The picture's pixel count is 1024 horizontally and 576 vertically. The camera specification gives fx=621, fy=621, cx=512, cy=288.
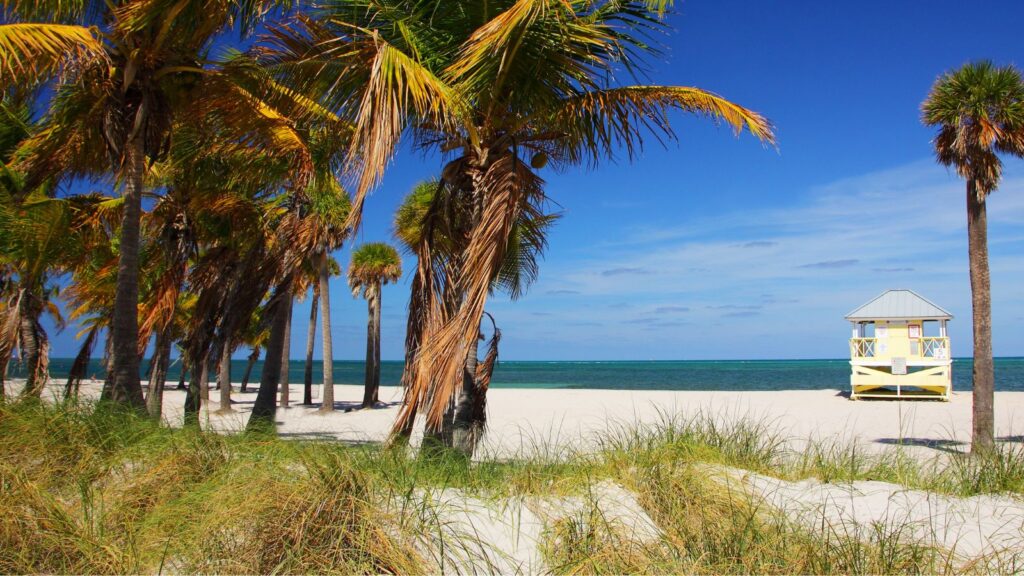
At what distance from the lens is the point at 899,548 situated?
3.25 meters

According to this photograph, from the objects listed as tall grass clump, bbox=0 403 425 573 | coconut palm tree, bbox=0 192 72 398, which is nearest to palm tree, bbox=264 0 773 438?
tall grass clump, bbox=0 403 425 573

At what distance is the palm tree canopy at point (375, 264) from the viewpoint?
88.1 ft

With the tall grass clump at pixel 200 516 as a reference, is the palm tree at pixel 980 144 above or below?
above

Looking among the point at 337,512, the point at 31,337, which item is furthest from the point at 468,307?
the point at 31,337

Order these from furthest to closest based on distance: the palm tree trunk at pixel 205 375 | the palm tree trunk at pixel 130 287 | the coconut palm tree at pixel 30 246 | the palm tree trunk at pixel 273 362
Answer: the palm tree trunk at pixel 273 362 < the coconut palm tree at pixel 30 246 < the palm tree trunk at pixel 205 375 < the palm tree trunk at pixel 130 287

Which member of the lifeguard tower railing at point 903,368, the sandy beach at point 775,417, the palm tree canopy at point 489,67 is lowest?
the sandy beach at point 775,417

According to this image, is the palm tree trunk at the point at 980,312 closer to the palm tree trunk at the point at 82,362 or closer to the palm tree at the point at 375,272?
the palm tree trunk at the point at 82,362

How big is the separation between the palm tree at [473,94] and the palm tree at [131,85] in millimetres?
1575

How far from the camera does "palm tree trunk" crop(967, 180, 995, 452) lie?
422 inches

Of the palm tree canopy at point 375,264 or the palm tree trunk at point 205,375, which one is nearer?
the palm tree trunk at point 205,375

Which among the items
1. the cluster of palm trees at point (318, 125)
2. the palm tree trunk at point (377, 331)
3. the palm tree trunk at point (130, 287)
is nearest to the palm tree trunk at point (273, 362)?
the cluster of palm trees at point (318, 125)

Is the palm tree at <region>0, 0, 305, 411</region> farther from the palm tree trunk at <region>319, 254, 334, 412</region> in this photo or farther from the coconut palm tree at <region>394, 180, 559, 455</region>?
the palm tree trunk at <region>319, 254, 334, 412</region>

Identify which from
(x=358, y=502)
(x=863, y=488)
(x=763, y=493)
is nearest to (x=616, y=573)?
(x=358, y=502)

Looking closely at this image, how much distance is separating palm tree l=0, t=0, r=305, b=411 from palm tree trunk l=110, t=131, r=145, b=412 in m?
0.01
